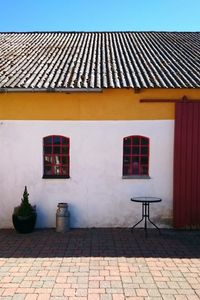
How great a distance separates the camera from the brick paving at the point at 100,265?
240 inches

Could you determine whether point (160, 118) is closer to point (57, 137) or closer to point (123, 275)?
point (57, 137)

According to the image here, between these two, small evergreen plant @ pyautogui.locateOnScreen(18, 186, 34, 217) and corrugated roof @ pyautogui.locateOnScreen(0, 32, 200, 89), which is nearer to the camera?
small evergreen plant @ pyautogui.locateOnScreen(18, 186, 34, 217)

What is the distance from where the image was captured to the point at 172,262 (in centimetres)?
752

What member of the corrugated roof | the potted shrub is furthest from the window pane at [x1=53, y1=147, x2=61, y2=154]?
the corrugated roof

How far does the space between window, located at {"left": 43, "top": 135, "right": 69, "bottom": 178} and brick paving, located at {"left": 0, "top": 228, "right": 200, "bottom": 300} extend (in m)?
1.65

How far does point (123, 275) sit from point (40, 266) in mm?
1680

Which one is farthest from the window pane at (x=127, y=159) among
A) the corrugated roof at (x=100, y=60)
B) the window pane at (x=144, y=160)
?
the corrugated roof at (x=100, y=60)

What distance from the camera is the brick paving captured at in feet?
20.0

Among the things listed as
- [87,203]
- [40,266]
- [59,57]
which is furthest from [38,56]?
[40,266]

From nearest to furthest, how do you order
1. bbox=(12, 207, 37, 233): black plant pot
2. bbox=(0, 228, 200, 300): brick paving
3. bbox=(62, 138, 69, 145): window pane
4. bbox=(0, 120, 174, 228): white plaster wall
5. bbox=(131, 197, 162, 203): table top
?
bbox=(0, 228, 200, 300): brick paving, bbox=(131, 197, 162, 203): table top, bbox=(12, 207, 37, 233): black plant pot, bbox=(0, 120, 174, 228): white plaster wall, bbox=(62, 138, 69, 145): window pane

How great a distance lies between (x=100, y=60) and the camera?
12383mm

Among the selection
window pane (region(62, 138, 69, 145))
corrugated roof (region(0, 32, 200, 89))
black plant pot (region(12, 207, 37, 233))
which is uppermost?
corrugated roof (region(0, 32, 200, 89))

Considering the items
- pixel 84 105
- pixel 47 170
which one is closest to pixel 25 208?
pixel 47 170

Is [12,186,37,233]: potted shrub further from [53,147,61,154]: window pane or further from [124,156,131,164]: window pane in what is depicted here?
[124,156,131,164]: window pane
